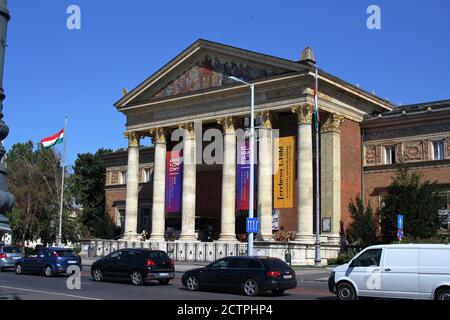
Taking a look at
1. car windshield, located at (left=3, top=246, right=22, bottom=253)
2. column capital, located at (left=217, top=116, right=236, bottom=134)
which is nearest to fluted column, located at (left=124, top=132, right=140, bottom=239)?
column capital, located at (left=217, top=116, right=236, bottom=134)

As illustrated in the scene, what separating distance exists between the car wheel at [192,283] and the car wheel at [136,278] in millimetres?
3344

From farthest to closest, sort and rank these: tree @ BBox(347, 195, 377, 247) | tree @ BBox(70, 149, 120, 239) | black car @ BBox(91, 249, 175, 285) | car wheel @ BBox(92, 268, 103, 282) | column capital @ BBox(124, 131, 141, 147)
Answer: tree @ BBox(70, 149, 120, 239) < column capital @ BBox(124, 131, 141, 147) < tree @ BBox(347, 195, 377, 247) < car wheel @ BBox(92, 268, 103, 282) < black car @ BBox(91, 249, 175, 285)

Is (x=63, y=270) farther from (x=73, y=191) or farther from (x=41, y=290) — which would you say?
(x=73, y=191)

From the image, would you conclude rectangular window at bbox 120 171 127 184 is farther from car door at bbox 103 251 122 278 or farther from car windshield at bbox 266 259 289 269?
car windshield at bbox 266 259 289 269

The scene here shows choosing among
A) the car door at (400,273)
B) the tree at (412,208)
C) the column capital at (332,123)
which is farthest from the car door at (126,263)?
the column capital at (332,123)

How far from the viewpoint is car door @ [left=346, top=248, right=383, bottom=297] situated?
17.2m

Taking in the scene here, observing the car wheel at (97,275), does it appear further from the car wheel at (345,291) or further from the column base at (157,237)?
the column base at (157,237)

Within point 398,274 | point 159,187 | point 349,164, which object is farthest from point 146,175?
point 398,274

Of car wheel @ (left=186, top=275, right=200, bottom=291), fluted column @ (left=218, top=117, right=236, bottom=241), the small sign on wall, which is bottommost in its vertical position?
car wheel @ (left=186, top=275, right=200, bottom=291)

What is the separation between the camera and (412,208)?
3688cm

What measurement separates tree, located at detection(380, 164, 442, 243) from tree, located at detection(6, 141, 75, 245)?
35840 mm

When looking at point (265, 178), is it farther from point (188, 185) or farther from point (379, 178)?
point (379, 178)

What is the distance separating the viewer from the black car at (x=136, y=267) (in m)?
24.9

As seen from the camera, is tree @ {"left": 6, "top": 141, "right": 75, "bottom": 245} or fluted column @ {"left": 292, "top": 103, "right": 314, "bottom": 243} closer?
fluted column @ {"left": 292, "top": 103, "right": 314, "bottom": 243}
